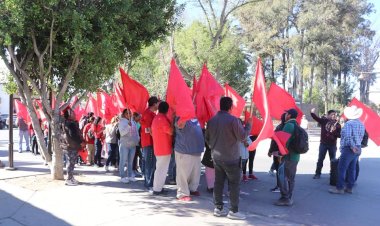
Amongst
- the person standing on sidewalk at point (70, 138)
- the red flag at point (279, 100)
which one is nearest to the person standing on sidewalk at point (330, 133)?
the red flag at point (279, 100)

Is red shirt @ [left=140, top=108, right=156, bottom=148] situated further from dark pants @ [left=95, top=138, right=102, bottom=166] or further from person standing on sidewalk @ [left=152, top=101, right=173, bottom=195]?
dark pants @ [left=95, top=138, right=102, bottom=166]

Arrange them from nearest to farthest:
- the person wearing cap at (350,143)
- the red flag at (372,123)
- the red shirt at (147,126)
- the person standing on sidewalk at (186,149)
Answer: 1. the person standing on sidewalk at (186,149)
2. the person wearing cap at (350,143)
3. the red shirt at (147,126)
4. the red flag at (372,123)

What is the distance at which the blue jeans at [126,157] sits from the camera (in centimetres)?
877

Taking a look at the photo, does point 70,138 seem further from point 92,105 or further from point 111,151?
point 92,105

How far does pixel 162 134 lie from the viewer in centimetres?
734

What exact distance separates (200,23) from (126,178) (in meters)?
25.0

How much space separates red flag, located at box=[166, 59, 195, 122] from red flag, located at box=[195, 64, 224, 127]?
769 millimetres

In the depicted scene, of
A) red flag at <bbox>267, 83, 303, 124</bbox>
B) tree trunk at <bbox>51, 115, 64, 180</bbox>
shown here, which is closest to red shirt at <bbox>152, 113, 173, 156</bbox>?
red flag at <bbox>267, 83, 303, 124</bbox>

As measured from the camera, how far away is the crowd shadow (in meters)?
5.79

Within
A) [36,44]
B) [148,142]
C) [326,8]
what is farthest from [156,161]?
[326,8]

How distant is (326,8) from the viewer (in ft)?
112

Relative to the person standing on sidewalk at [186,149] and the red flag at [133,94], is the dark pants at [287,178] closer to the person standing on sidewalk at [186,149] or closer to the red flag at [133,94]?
the person standing on sidewalk at [186,149]

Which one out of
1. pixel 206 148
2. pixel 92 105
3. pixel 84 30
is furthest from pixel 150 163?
pixel 92 105

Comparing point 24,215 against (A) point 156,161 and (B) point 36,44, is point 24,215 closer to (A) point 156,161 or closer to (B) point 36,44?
(A) point 156,161
